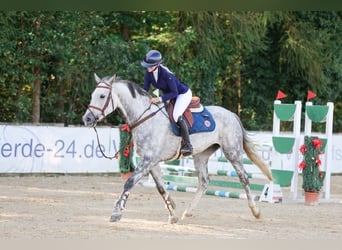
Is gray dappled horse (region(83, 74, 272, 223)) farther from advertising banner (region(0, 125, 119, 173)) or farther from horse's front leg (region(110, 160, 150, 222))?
advertising banner (region(0, 125, 119, 173))

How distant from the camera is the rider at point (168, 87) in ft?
28.5

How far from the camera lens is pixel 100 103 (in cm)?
862

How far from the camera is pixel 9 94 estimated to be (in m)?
20.5

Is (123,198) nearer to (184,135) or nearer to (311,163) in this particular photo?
(184,135)

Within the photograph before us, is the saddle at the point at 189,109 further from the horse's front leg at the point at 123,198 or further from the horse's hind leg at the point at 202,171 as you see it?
the horse's front leg at the point at 123,198

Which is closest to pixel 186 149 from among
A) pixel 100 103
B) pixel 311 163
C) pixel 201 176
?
pixel 201 176

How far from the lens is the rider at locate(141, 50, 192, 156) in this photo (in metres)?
8.68

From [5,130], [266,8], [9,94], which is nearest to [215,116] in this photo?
[266,8]

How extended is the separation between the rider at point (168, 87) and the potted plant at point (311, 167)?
140 inches

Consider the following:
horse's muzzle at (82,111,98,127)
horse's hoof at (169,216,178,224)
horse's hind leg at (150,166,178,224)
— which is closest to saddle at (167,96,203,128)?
horse's hind leg at (150,166,178,224)

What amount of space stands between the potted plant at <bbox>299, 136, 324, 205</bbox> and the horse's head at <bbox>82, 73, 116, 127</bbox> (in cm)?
447

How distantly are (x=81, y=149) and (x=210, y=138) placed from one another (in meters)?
8.00

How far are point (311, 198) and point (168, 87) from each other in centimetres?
436

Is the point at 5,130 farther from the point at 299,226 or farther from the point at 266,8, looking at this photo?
the point at 266,8
